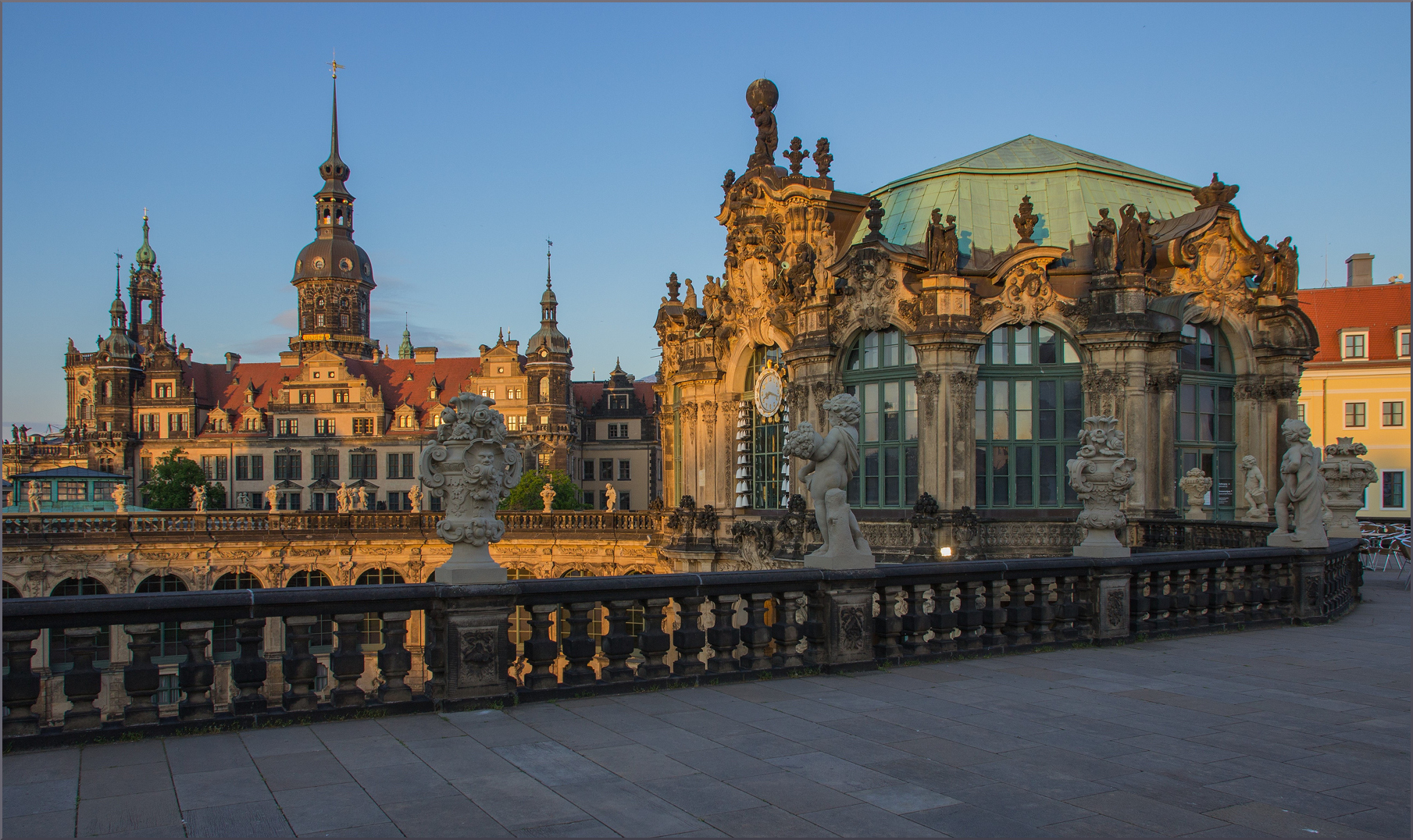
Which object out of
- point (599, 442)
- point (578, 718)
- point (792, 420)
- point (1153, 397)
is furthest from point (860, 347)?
point (599, 442)

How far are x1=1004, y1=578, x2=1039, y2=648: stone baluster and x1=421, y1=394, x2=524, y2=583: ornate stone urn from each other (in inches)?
212

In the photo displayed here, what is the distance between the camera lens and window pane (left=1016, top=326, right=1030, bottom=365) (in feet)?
77.7

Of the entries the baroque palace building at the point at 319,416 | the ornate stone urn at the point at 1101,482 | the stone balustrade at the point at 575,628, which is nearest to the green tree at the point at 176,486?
the baroque palace building at the point at 319,416

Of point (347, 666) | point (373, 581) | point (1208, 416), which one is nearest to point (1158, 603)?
point (347, 666)

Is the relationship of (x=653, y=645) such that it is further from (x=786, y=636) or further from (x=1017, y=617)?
(x=1017, y=617)

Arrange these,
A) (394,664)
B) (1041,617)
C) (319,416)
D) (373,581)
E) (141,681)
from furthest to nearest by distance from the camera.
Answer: (319,416) < (373,581) < (1041,617) < (394,664) < (141,681)

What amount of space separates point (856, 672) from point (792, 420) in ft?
55.4

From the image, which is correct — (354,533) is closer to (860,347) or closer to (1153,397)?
(860,347)

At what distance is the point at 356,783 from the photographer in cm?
586

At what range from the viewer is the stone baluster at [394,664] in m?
7.79

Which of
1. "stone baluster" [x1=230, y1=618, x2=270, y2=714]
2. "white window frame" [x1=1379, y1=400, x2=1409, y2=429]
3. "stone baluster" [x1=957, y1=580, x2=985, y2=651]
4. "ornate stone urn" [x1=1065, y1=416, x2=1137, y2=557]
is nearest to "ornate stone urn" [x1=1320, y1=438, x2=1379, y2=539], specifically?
"ornate stone urn" [x1=1065, y1=416, x2=1137, y2=557]

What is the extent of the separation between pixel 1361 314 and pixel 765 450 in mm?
34951

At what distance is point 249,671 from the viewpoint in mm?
7418

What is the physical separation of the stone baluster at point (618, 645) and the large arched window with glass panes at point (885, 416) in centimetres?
1604
